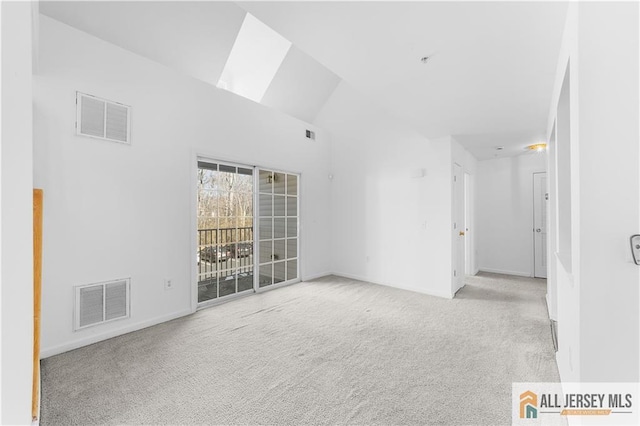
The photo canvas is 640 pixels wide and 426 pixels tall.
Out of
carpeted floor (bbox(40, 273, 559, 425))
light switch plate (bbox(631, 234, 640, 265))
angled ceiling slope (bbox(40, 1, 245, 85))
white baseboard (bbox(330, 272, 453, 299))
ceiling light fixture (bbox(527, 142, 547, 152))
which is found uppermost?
angled ceiling slope (bbox(40, 1, 245, 85))

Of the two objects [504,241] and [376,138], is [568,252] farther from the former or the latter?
[504,241]

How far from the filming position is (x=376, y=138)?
16.4 feet

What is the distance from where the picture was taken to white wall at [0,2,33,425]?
2.52 feet

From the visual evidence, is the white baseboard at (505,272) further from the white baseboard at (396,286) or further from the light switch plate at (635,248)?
the light switch plate at (635,248)

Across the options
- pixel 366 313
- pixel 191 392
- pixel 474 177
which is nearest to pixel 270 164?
pixel 366 313

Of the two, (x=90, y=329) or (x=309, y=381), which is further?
(x=90, y=329)

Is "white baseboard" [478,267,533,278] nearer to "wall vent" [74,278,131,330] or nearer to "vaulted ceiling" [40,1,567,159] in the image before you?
"vaulted ceiling" [40,1,567,159]

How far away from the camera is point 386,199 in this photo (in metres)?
4.88

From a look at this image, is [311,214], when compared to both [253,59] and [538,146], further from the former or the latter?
[538,146]

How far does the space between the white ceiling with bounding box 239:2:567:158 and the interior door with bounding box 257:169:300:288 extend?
7.45 feet

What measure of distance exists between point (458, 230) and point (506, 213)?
189 cm

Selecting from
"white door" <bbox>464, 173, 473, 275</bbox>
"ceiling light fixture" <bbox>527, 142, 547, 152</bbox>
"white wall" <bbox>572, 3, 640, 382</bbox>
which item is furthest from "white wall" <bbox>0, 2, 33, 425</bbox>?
"white door" <bbox>464, 173, 473, 275</bbox>

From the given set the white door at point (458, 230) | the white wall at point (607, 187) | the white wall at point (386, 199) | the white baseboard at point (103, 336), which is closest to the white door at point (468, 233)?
the white door at point (458, 230)

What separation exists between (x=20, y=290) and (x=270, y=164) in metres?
3.75
